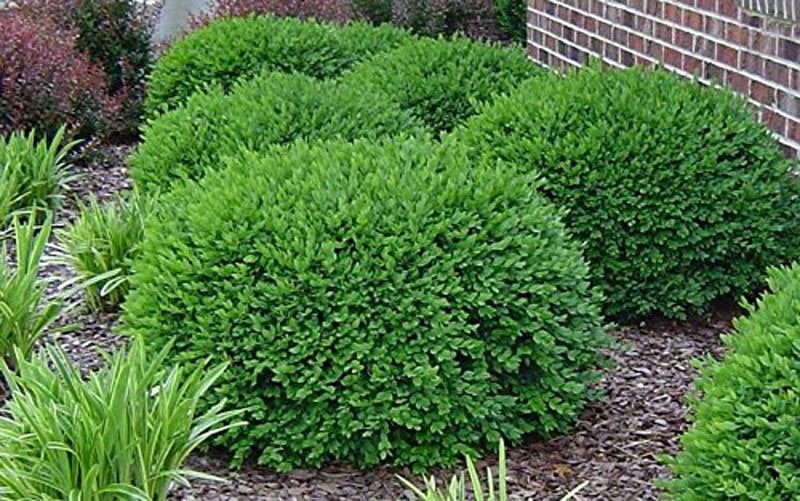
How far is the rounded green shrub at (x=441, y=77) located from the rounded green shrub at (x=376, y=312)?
85.3 inches

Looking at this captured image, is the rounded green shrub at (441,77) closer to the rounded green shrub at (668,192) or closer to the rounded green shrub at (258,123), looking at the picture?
the rounded green shrub at (258,123)

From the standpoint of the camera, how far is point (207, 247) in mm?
3699

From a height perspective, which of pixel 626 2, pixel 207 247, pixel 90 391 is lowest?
pixel 90 391

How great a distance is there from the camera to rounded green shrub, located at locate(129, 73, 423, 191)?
16.4 ft

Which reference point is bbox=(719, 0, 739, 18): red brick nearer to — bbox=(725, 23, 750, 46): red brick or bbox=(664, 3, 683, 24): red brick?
bbox=(725, 23, 750, 46): red brick

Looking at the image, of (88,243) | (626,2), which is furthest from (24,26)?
(626,2)

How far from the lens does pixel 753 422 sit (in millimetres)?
2607

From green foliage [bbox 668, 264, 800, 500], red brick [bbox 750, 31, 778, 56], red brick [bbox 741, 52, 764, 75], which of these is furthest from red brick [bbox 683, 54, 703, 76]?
green foliage [bbox 668, 264, 800, 500]

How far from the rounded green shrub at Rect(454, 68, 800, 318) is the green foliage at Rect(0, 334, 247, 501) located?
173cm

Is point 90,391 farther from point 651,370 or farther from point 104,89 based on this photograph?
point 104,89

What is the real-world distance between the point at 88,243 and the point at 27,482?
200cm

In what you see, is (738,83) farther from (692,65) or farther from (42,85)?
(42,85)

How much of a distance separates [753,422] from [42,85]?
5937 mm

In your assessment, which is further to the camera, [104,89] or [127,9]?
[127,9]
